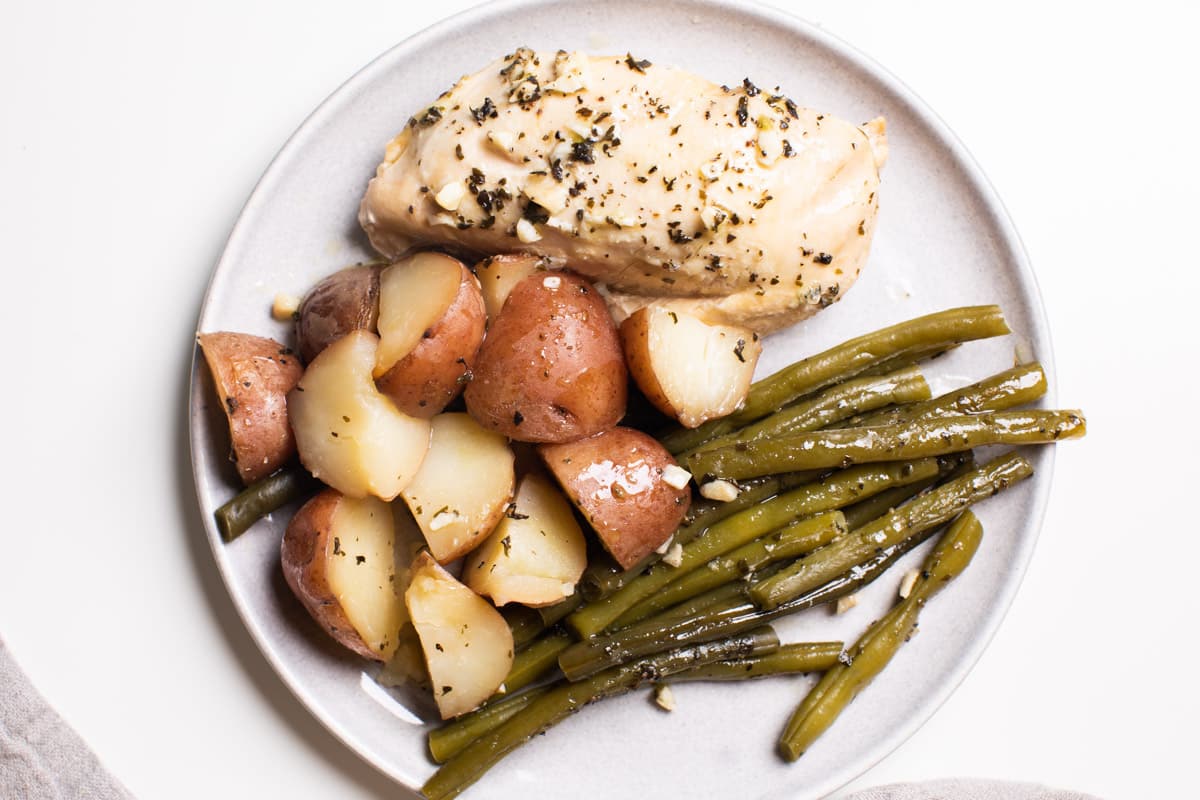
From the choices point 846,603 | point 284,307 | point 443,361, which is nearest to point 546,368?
point 443,361

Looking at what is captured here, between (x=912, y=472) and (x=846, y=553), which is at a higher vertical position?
(x=912, y=472)

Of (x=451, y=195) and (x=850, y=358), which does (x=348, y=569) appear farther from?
(x=850, y=358)

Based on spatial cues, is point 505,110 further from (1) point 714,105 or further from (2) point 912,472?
(2) point 912,472

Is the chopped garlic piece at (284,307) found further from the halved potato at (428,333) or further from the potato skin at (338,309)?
the halved potato at (428,333)

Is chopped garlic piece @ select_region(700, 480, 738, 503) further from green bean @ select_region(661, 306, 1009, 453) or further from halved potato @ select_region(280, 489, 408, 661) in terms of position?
halved potato @ select_region(280, 489, 408, 661)

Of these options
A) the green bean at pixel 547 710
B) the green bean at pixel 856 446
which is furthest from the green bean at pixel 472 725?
the green bean at pixel 856 446

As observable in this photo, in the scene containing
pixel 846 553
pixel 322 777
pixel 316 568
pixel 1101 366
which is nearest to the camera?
pixel 316 568

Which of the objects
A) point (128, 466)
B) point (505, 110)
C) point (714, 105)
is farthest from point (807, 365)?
point (128, 466)
